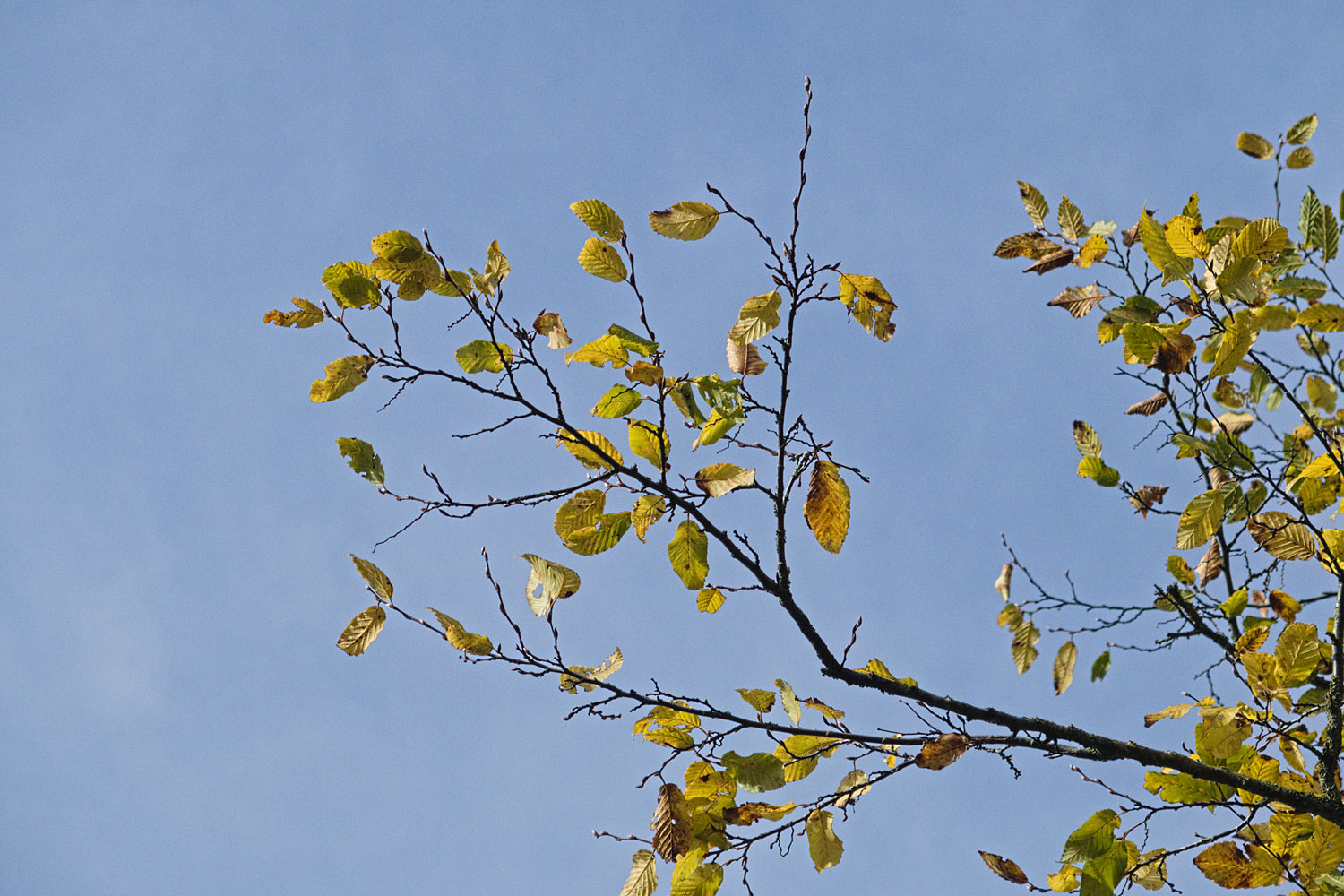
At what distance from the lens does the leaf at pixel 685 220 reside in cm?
183

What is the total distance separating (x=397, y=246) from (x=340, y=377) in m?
0.35

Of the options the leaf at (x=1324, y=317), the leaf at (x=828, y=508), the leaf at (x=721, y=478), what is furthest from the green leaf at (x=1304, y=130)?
the leaf at (x=721, y=478)

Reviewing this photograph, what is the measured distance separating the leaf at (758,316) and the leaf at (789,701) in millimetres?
955

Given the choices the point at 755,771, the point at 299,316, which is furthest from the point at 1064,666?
the point at 299,316

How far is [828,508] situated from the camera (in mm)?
1805

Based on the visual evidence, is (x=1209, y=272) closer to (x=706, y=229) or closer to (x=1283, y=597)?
(x=706, y=229)

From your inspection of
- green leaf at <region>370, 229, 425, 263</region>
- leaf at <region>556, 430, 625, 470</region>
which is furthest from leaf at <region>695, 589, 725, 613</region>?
green leaf at <region>370, 229, 425, 263</region>

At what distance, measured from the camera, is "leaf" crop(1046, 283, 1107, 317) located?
2703 mm

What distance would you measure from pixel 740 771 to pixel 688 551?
0.56 meters

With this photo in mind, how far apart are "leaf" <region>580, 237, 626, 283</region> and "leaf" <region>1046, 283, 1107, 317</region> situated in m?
1.68

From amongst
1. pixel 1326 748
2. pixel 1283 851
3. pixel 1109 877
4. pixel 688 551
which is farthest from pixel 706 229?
pixel 1326 748

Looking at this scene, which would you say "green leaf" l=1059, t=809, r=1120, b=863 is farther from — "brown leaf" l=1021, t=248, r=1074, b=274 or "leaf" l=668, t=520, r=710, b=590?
"brown leaf" l=1021, t=248, r=1074, b=274

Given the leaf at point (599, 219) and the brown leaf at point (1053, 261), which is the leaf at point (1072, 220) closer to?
the brown leaf at point (1053, 261)

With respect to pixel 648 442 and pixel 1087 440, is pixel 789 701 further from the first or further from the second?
pixel 1087 440
